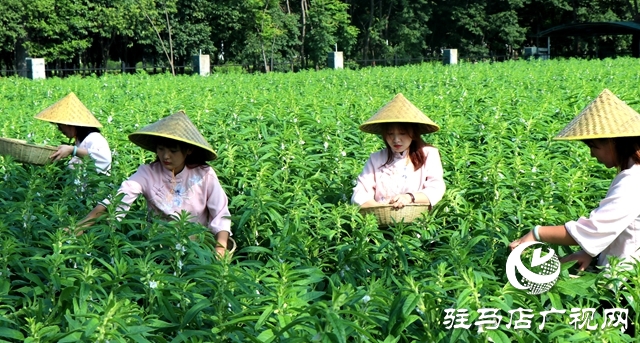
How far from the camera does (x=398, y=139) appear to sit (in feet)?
15.9

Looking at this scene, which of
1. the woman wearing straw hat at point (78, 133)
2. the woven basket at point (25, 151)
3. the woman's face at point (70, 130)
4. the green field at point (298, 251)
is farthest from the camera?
the woman's face at point (70, 130)

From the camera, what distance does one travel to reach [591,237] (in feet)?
10.7

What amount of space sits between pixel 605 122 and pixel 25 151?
368 cm

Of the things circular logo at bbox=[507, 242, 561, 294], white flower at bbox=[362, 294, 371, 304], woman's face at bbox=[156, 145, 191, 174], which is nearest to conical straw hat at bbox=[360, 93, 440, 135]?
woman's face at bbox=[156, 145, 191, 174]

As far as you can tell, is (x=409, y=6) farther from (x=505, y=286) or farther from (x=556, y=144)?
(x=505, y=286)

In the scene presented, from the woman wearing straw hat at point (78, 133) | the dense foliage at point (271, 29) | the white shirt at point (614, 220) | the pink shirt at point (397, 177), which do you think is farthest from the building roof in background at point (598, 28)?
the white shirt at point (614, 220)

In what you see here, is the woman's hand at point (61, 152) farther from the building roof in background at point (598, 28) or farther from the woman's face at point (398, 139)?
the building roof in background at point (598, 28)

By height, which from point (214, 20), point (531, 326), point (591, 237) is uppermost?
point (214, 20)

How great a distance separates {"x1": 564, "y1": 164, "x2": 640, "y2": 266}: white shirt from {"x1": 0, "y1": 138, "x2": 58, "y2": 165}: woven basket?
3595 millimetres

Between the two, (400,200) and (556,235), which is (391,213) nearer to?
(400,200)

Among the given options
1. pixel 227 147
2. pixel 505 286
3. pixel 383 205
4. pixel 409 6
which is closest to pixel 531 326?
pixel 505 286

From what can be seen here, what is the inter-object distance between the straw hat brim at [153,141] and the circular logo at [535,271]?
178cm

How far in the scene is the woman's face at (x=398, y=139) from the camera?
4.84m

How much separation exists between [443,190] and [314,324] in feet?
6.91
